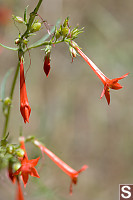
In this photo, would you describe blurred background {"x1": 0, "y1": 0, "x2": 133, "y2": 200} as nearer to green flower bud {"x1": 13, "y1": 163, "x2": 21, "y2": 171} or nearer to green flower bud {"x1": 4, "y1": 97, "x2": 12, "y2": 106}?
green flower bud {"x1": 4, "y1": 97, "x2": 12, "y2": 106}

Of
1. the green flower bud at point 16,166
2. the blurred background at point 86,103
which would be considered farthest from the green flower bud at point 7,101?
the blurred background at point 86,103

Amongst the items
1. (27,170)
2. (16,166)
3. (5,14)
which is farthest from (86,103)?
(27,170)

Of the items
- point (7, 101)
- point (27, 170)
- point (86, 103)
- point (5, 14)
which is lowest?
point (27, 170)

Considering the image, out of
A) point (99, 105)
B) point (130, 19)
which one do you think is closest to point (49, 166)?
point (99, 105)

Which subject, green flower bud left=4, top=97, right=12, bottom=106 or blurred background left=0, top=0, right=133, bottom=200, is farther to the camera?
blurred background left=0, top=0, right=133, bottom=200

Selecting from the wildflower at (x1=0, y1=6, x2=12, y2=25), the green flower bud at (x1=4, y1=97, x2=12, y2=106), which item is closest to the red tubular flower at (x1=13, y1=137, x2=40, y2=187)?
the green flower bud at (x1=4, y1=97, x2=12, y2=106)

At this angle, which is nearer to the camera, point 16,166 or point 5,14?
point 16,166

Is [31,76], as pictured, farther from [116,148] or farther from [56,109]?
[116,148]

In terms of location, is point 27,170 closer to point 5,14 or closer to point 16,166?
point 16,166
